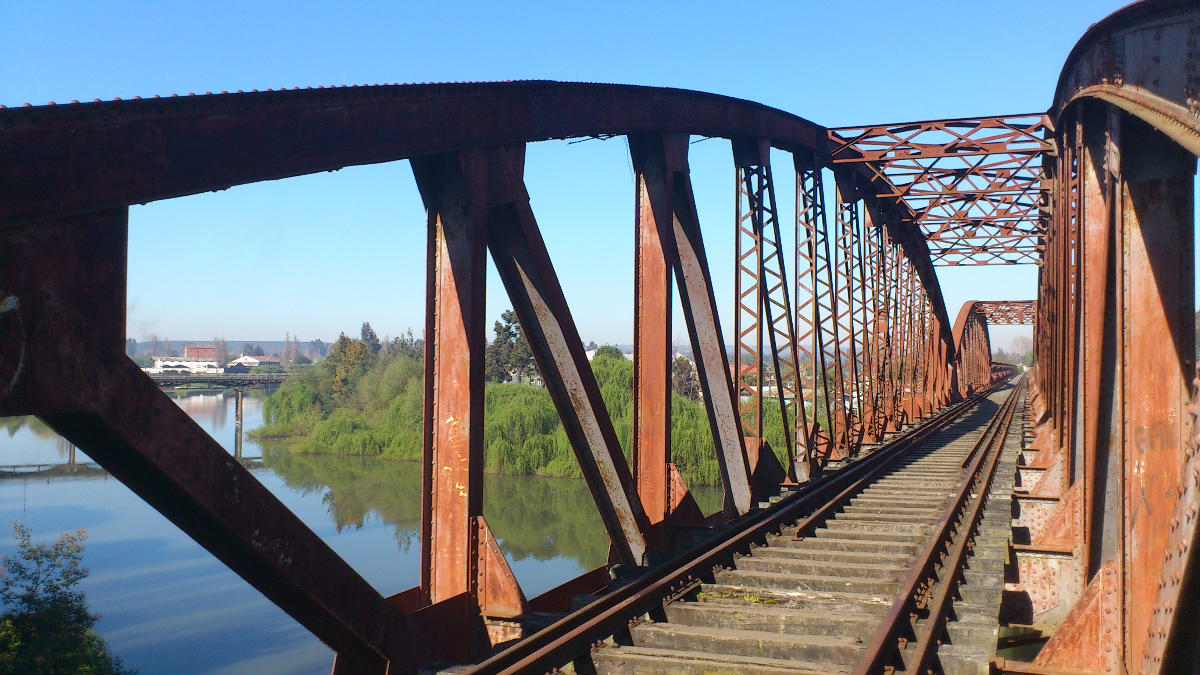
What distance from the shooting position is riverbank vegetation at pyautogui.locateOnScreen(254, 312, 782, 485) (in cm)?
4244

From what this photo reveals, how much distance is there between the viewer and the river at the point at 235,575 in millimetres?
24078

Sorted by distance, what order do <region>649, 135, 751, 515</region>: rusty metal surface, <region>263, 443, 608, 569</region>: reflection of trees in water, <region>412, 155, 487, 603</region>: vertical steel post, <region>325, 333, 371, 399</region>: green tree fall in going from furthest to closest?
<region>325, 333, 371, 399</region>: green tree → <region>263, 443, 608, 569</region>: reflection of trees in water → <region>649, 135, 751, 515</region>: rusty metal surface → <region>412, 155, 487, 603</region>: vertical steel post

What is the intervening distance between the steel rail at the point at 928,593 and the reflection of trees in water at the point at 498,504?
22256 millimetres

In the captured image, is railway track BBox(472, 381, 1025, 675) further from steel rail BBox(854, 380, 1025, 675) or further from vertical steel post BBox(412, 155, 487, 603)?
vertical steel post BBox(412, 155, 487, 603)

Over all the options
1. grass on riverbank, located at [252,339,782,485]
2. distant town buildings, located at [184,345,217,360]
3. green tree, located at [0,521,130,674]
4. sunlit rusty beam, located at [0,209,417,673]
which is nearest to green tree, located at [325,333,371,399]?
grass on riverbank, located at [252,339,782,485]

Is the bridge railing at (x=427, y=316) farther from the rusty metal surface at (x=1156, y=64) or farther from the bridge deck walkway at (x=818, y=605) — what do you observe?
the rusty metal surface at (x=1156, y=64)

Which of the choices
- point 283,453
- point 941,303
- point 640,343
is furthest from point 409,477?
point 640,343

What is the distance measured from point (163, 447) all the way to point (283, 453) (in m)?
59.4

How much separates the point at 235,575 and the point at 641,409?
93.6 feet

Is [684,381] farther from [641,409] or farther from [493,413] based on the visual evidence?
[641,409]

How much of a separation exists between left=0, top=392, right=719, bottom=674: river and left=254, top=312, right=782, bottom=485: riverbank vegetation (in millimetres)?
1443

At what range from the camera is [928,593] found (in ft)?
23.1

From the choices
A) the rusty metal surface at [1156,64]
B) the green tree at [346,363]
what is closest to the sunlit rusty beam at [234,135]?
the rusty metal surface at [1156,64]

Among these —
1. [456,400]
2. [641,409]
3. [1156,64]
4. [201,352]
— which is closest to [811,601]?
[641,409]
